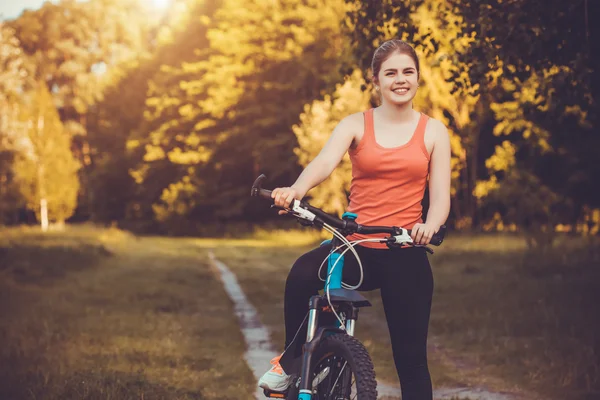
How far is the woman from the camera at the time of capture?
397 cm

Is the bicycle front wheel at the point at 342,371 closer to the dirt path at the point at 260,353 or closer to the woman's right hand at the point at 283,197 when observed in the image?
the woman's right hand at the point at 283,197

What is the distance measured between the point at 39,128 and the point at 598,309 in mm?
38946

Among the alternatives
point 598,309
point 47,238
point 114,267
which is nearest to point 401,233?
point 598,309

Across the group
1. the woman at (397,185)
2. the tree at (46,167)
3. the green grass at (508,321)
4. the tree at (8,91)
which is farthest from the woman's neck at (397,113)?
the tree at (46,167)

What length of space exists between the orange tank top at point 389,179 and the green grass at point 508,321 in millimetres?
3381

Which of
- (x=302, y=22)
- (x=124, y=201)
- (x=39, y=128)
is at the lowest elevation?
(x=124, y=201)

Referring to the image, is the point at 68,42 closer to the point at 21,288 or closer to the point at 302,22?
the point at 302,22

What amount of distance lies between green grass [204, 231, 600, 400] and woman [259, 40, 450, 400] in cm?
317

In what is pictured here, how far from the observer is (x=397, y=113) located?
4051mm

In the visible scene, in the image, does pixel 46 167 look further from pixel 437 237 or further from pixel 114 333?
pixel 437 237

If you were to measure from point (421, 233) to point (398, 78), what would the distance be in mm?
787

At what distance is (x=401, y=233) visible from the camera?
3781 mm

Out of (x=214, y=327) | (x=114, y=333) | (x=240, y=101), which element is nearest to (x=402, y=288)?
(x=114, y=333)

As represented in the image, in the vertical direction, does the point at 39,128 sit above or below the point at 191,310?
above
